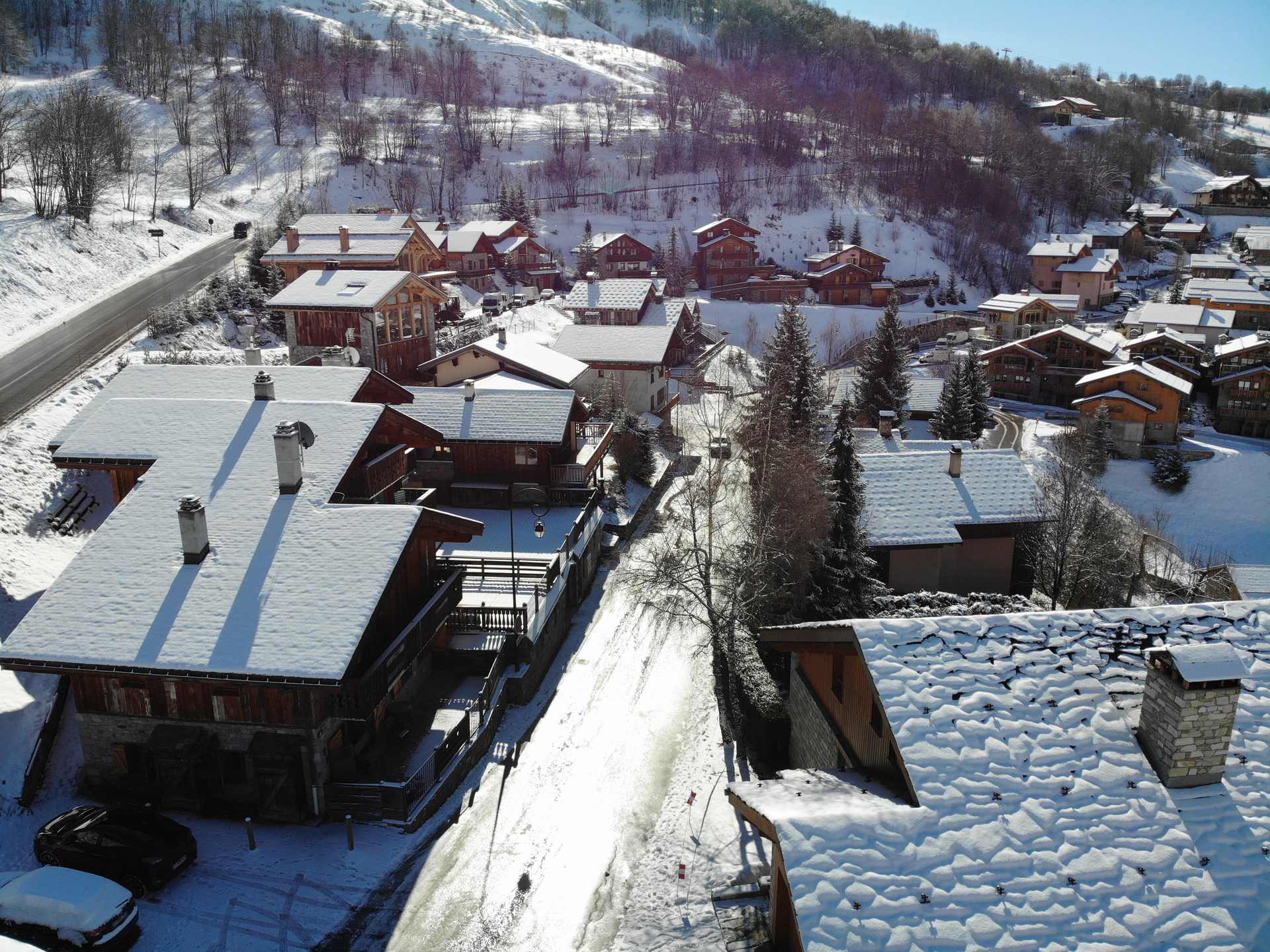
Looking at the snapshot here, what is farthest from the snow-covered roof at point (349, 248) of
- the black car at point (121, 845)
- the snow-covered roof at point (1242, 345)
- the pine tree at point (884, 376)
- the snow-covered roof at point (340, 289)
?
the snow-covered roof at point (1242, 345)

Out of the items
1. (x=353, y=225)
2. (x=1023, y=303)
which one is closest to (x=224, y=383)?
(x=353, y=225)

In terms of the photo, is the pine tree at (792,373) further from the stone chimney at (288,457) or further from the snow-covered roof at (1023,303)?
the snow-covered roof at (1023,303)

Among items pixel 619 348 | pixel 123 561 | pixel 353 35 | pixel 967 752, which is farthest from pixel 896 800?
pixel 353 35

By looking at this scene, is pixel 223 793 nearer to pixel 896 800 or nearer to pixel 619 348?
pixel 896 800

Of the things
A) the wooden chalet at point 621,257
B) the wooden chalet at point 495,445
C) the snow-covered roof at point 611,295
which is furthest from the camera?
the wooden chalet at point 621,257

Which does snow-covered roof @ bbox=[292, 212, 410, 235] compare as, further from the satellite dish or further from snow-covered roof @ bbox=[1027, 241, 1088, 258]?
A: snow-covered roof @ bbox=[1027, 241, 1088, 258]

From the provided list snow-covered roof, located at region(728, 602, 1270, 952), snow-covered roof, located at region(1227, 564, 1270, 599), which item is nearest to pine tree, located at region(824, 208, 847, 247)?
snow-covered roof, located at region(1227, 564, 1270, 599)

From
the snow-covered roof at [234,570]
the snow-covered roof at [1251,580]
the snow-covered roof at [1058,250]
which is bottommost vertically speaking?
the snow-covered roof at [1251,580]
